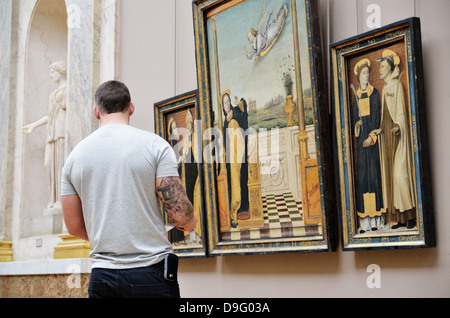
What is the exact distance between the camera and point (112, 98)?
11.4ft

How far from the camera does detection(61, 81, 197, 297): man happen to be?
3186mm

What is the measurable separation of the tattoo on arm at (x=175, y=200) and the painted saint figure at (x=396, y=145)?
1.49 meters

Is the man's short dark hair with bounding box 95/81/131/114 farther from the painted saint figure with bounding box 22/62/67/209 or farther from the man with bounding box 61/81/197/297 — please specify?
the painted saint figure with bounding box 22/62/67/209

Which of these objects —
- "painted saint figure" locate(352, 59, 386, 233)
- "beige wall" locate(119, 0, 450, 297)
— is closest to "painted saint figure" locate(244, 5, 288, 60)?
"beige wall" locate(119, 0, 450, 297)

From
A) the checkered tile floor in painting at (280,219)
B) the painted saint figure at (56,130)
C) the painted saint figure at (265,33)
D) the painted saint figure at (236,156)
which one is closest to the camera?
the checkered tile floor in painting at (280,219)

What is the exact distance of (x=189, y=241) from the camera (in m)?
5.90

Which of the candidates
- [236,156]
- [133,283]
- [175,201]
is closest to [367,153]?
[236,156]

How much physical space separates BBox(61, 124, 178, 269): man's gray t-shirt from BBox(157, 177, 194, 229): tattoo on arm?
0.04 metres

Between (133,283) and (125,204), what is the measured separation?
1.33 feet

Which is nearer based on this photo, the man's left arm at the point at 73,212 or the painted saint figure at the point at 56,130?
the man's left arm at the point at 73,212

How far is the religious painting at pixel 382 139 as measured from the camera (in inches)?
159

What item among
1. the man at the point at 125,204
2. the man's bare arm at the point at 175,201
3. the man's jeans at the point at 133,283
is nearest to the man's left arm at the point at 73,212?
the man at the point at 125,204

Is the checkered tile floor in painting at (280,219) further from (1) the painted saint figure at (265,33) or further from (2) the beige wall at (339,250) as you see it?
(1) the painted saint figure at (265,33)
